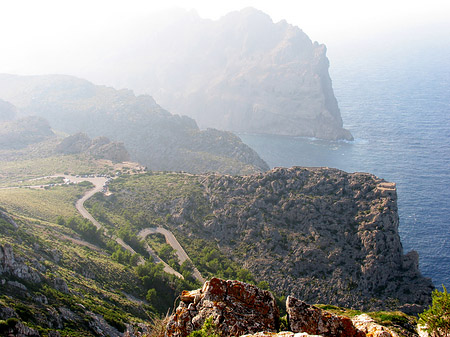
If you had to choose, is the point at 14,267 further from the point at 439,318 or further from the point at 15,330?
the point at 439,318

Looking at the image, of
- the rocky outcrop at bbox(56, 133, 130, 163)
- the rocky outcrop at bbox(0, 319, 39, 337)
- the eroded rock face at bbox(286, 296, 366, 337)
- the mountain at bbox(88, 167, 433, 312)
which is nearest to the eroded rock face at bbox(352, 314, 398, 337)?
the eroded rock face at bbox(286, 296, 366, 337)

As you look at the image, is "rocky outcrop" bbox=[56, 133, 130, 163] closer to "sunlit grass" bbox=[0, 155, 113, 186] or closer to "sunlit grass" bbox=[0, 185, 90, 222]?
"sunlit grass" bbox=[0, 155, 113, 186]

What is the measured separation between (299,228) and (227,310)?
251 feet

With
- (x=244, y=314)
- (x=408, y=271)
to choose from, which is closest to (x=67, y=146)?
(x=408, y=271)

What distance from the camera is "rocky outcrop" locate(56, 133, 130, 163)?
171750 mm

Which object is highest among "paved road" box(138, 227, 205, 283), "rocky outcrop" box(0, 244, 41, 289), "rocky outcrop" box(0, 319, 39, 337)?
"rocky outcrop" box(0, 319, 39, 337)

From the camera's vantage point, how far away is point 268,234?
329 ft

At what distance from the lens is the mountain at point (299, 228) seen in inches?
3408

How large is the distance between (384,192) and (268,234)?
3252cm

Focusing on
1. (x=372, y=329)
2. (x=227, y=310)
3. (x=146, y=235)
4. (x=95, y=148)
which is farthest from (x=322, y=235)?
(x=95, y=148)

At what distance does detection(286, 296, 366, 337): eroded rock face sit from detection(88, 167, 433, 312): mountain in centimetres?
6080

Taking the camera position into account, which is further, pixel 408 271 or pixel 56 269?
pixel 408 271

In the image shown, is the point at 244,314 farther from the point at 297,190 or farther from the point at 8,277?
the point at 297,190

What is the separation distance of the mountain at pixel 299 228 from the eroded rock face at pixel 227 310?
6176 cm
